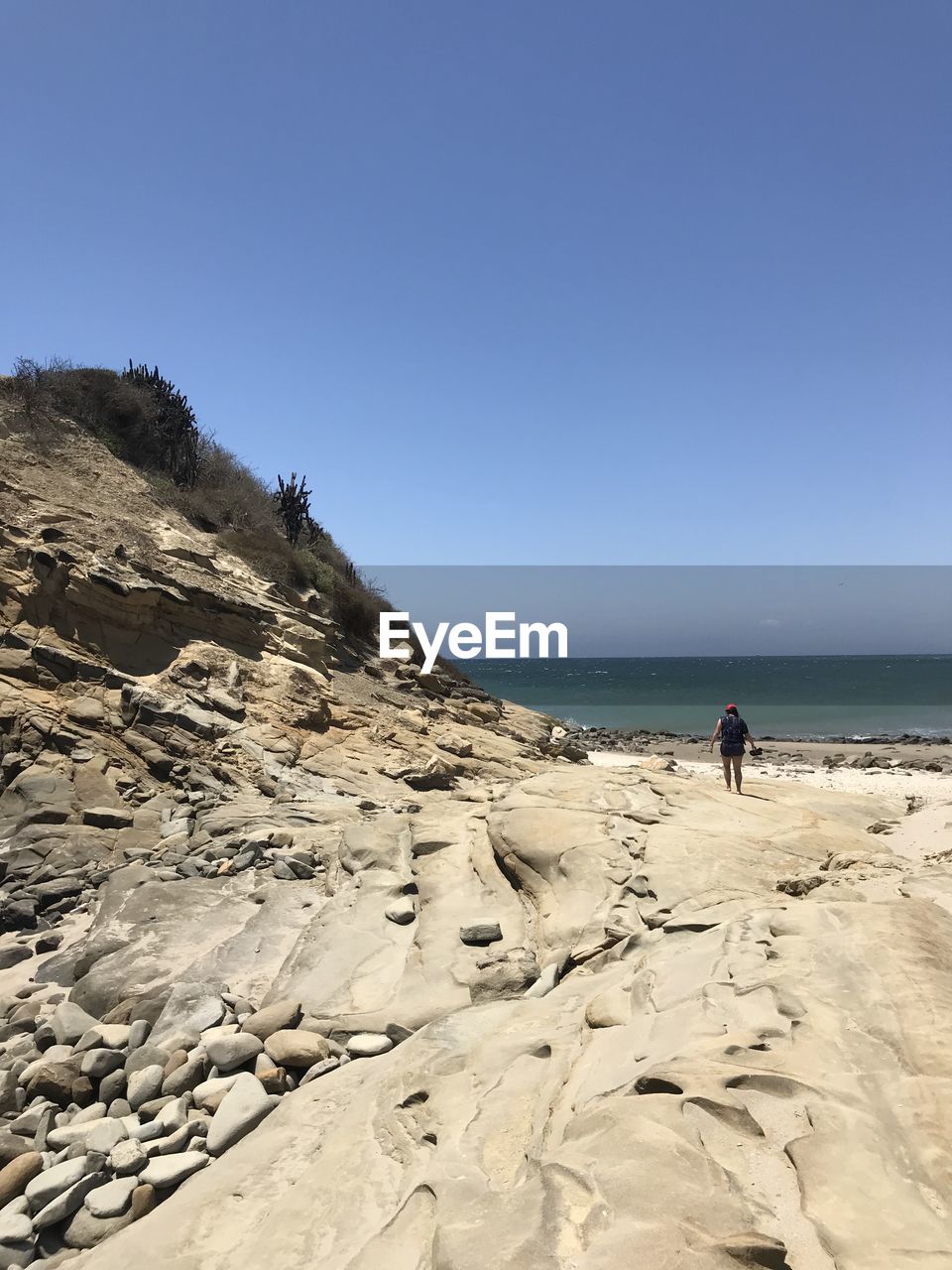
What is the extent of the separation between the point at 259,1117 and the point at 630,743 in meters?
27.5

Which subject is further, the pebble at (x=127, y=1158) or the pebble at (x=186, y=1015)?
the pebble at (x=186, y=1015)

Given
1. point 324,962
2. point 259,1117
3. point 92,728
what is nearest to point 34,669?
point 92,728

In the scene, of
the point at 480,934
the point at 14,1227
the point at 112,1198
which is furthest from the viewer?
the point at 480,934

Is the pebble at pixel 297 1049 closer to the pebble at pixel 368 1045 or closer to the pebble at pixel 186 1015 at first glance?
the pebble at pixel 368 1045

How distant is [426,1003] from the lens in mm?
4930

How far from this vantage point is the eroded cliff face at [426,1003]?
2.35m

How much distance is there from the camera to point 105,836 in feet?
28.0

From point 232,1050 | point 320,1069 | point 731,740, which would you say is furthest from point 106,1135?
point 731,740

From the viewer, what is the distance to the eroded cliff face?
2.35 m

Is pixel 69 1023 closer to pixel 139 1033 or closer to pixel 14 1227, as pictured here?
pixel 139 1033

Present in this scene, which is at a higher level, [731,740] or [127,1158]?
[731,740]

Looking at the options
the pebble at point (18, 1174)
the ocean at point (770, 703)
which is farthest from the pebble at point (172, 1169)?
the ocean at point (770, 703)

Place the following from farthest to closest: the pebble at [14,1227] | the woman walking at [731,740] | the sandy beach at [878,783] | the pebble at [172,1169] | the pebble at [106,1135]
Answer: the woman walking at [731,740]
the sandy beach at [878,783]
the pebble at [106,1135]
the pebble at [172,1169]
the pebble at [14,1227]

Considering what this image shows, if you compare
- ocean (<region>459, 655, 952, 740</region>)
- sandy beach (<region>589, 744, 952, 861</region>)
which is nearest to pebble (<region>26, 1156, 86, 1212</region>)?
sandy beach (<region>589, 744, 952, 861</region>)
